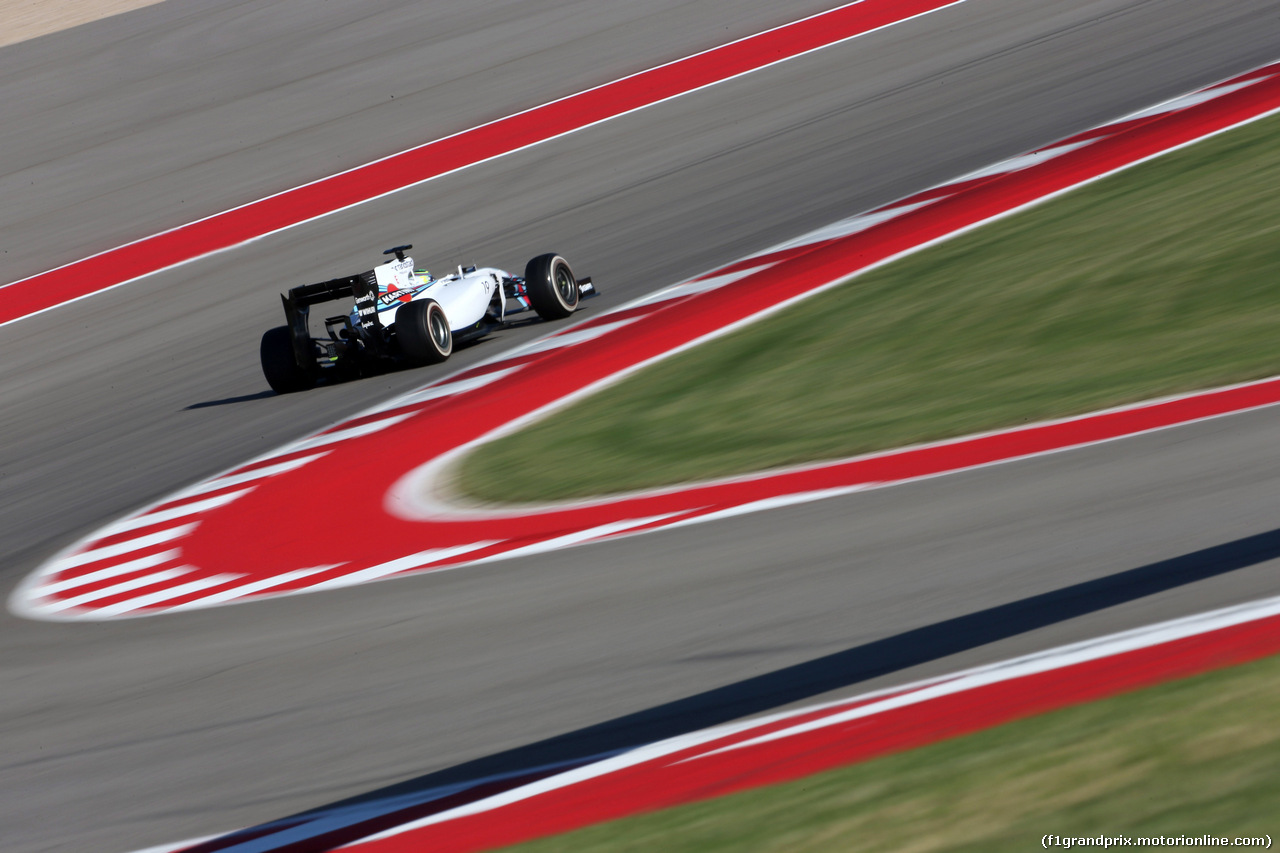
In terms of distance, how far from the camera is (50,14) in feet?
90.6

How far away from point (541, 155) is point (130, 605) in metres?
10.6

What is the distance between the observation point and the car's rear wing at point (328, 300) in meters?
10.8

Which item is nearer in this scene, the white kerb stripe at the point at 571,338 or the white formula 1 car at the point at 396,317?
the white kerb stripe at the point at 571,338

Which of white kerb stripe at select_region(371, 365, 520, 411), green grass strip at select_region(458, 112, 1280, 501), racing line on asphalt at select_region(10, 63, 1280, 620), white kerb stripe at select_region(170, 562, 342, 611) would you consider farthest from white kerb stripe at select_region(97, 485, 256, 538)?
white kerb stripe at select_region(170, 562, 342, 611)

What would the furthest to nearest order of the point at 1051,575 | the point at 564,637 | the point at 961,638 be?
the point at 564,637 < the point at 1051,575 < the point at 961,638

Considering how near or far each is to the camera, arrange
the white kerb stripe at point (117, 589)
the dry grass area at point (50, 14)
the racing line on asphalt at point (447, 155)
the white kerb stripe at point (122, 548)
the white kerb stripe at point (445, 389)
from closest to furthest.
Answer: the white kerb stripe at point (117, 589), the white kerb stripe at point (122, 548), the white kerb stripe at point (445, 389), the racing line on asphalt at point (447, 155), the dry grass area at point (50, 14)

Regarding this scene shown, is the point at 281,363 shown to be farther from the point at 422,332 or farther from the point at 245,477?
the point at 245,477

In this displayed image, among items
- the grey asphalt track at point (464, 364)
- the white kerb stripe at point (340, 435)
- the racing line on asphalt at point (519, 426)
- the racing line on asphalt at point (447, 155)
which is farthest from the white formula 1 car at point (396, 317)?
the racing line on asphalt at point (447, 155)

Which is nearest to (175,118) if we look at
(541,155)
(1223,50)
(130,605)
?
(541,155)

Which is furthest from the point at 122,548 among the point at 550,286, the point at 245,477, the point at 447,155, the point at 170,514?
the point at 447,155

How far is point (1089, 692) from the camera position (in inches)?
126

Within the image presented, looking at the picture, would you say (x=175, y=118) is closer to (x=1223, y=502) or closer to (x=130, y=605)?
(x=130, y=605)

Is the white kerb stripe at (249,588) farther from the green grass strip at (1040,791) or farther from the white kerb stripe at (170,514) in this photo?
the green grass strip at (1040,791)

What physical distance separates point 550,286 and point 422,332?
1.10 metres
